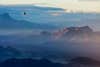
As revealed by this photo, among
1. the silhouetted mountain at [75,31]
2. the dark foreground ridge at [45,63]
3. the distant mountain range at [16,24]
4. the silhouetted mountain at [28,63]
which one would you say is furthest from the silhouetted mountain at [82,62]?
the distant mountain range at [16,24]

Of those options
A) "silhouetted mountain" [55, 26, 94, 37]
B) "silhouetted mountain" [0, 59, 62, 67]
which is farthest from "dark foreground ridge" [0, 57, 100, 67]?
"silhouetted mountain" [55, 26, 94, 37]

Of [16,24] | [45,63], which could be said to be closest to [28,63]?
[45,63]

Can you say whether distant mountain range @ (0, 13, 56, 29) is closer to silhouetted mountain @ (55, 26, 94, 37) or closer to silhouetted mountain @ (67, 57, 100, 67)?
silhouetted mountain @ (55, 26, 94, 37)

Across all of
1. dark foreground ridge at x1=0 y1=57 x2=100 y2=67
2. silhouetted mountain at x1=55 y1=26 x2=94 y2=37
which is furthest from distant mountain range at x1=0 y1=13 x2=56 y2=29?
dark foreground ridge at x1=0 y1=57 x2=100 y2=67

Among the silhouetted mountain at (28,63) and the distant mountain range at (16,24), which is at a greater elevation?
the distant mountain range at (16,24)

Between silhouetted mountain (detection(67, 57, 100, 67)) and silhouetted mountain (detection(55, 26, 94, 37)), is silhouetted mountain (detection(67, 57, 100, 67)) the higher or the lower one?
the lower one

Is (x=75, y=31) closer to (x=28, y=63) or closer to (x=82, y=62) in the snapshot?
(x=82, y=62)

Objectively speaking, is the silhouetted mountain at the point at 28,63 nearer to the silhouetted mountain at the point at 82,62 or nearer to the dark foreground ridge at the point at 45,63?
the dark foreground ridge at the point at 45,63

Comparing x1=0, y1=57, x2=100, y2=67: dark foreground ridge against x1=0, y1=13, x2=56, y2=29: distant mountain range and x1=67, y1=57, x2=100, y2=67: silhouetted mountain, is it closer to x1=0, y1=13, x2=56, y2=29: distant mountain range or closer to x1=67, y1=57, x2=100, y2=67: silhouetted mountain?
x1=67, y1=57, x2=100, y2=67: silhouetted mountain

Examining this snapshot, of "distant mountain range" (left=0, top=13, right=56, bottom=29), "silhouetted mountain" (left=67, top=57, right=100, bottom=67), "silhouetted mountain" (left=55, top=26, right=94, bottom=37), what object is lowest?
"silhouetted mountain" (left=67, top=57, right=100, bottom=67)

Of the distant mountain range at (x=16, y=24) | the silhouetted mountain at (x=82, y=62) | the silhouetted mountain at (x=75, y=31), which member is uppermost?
the distant mountain range at (x=16, y=24)
